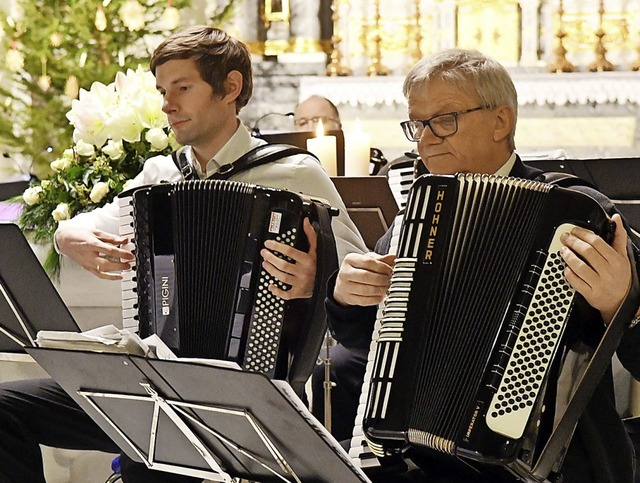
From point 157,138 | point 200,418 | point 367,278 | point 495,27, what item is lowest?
point 200,418

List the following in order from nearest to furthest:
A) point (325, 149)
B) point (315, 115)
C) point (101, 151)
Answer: point (101, 151)
point (325, 149)
point (315, 115)

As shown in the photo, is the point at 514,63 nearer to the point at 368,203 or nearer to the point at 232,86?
the point at 368,203

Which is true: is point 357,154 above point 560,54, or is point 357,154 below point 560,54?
below

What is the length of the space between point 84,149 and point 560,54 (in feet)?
13.6

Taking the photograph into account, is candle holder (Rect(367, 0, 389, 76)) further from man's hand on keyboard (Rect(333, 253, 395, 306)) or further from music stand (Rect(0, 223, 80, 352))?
man's hand on keyboard (Rect(333, 253, 395, 306))

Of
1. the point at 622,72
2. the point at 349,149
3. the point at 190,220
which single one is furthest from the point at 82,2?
the point at 190,220

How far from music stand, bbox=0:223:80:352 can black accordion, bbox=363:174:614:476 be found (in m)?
0.87

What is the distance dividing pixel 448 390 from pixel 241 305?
2.33 feet

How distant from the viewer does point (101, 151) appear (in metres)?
3.67

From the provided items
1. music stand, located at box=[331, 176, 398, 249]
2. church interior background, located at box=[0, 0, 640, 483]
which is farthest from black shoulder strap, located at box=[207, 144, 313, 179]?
church interior background, located at box=[0, 0, 640, 483]

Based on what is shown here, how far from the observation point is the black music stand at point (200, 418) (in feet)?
6.66

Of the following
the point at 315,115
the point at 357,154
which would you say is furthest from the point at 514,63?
the point at 357,154

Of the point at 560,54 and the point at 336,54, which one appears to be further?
the point at 336,54

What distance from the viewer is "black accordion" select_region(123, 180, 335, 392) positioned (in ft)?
8.91
